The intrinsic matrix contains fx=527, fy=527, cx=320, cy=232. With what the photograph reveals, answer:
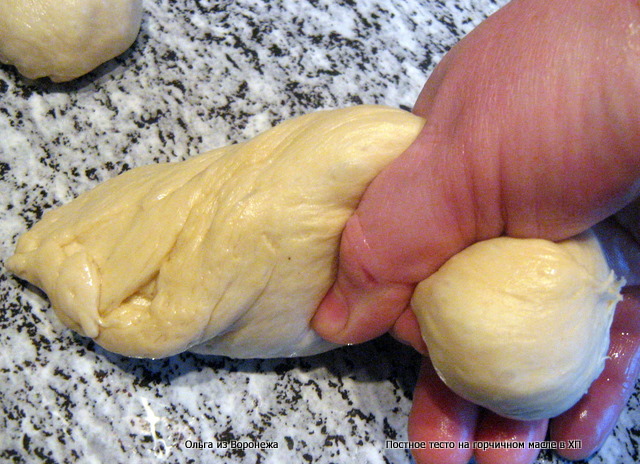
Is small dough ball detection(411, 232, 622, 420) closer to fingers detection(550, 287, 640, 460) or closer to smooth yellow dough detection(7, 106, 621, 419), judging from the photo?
smooth yellow dough detection(7, 106, 621, 419)

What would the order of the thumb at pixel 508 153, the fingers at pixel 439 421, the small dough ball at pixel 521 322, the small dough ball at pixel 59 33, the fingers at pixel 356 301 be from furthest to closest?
the small dough ball at pixel 59 33 < the fingers at pixel 439 421 < the fingers at pixel 356 301 < the small dough ball at pixel 521 322 < the thumb at pixel 508 153

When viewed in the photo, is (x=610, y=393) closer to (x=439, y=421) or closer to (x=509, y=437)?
(x=509, y=437)

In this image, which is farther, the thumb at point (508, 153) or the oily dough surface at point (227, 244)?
the oily dough surface at point (227, 244)

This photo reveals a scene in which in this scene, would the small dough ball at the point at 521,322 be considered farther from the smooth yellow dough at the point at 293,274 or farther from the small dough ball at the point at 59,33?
the small dough ball at the point at 59,33

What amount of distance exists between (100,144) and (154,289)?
46 centimetres

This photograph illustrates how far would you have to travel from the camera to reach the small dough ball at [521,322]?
0.80 metres

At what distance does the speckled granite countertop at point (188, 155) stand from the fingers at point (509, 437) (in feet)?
0.54

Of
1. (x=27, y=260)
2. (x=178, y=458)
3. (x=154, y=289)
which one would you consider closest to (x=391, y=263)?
(x=154, y=289)

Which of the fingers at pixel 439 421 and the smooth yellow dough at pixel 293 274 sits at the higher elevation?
the smooth yellow dough at pixel 293 274

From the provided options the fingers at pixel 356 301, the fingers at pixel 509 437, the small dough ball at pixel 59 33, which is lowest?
the fingers at pixel 509 437

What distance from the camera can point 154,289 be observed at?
95 centimetres

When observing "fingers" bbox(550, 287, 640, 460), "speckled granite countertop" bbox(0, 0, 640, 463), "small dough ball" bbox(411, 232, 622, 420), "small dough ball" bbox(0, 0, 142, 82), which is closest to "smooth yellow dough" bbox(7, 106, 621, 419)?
"small dough ball" bbox(411, 232, 622, 420)

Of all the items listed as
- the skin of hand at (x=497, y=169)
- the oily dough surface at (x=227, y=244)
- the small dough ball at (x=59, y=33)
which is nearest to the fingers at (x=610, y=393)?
the skin of hand at (x=497, y=169)

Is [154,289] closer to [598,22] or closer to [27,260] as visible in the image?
[27,260]
